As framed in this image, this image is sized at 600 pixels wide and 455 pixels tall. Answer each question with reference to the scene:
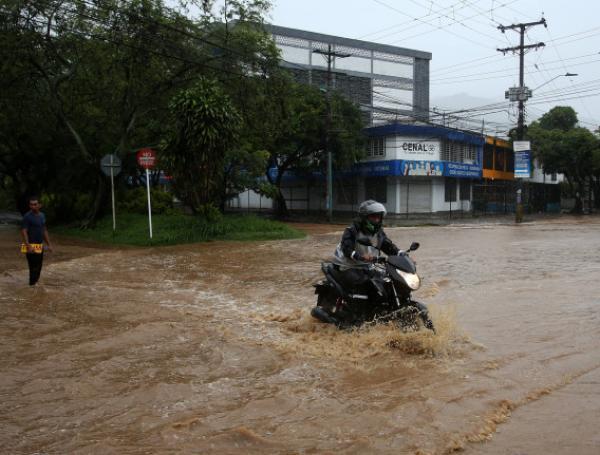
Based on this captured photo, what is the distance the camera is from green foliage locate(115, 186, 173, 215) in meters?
27.9

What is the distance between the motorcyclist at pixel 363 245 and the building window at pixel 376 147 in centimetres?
3129

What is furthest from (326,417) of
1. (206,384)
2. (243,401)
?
(206,384)

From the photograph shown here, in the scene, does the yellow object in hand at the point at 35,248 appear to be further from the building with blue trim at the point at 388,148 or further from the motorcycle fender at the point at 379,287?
the building with blue trim at the point at 388,148

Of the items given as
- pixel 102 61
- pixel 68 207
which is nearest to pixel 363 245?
pixel 102 61

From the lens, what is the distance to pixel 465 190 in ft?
137

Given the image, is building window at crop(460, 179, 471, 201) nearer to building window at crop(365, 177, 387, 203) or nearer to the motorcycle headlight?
building window at crop(365, 177, 387, 203)

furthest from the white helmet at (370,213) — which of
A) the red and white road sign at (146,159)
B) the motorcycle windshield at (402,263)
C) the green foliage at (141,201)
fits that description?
the green foliage at (141,201)

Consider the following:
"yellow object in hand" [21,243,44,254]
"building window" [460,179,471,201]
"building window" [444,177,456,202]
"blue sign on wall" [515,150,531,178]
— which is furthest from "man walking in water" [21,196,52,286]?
"building window" [460,179,471,201]

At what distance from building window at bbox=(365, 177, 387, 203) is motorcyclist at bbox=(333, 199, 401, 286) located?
103ft

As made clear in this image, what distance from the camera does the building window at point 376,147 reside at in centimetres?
3766

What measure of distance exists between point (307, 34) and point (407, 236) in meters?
26.7

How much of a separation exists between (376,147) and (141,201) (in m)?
16.0

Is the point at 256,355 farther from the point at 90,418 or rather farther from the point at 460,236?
the point at 460,236

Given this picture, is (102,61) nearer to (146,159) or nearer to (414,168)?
(146,159)
